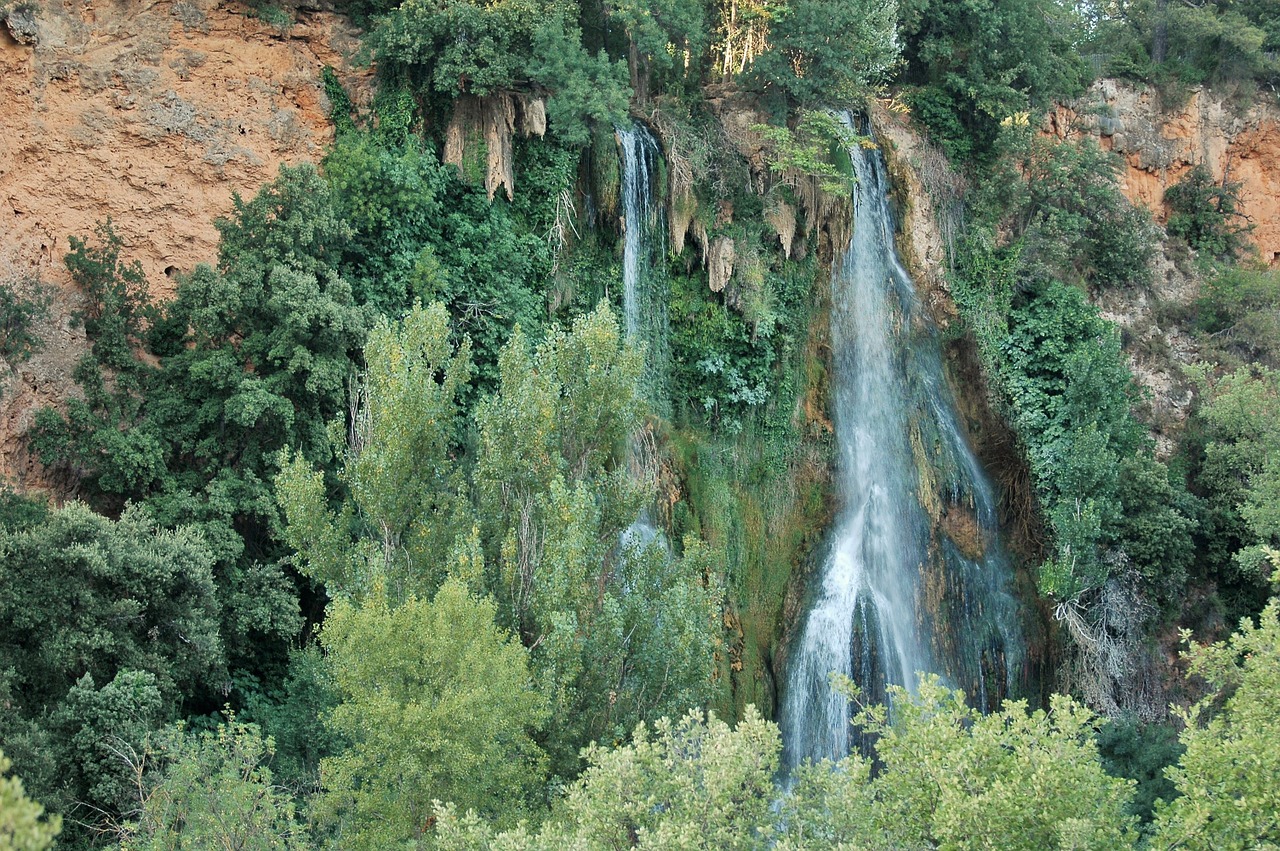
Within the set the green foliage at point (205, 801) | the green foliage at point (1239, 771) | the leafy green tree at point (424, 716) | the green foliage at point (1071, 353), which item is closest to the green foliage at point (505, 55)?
the green foliage at point (1071, 353)

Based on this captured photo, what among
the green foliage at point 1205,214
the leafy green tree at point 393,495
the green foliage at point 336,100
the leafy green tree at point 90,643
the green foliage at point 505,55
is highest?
the green foliage at point 505,55

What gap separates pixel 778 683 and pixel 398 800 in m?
9.24

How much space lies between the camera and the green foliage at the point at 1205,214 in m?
27.5

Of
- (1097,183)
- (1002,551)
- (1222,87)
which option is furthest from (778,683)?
(1222,87)

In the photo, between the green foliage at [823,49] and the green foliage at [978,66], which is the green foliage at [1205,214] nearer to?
the green foliage at [978,66]

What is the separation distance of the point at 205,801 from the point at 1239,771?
10.0 meters

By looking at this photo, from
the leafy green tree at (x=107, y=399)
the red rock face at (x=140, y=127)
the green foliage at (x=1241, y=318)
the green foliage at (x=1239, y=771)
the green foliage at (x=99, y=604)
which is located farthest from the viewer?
the green foliage at (x=1241, y=318)

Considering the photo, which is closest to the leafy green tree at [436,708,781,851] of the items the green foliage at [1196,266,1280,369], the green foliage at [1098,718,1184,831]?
the green foliage at [1098,718,1184,831]

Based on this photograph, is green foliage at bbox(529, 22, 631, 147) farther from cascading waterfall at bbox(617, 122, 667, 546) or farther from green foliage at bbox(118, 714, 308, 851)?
green foliage at bbox(118, 714, 308, 851)

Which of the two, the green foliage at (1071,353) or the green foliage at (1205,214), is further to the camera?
the green foliage at (1205,214)

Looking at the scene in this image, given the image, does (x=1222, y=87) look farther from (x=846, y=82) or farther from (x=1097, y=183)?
(x=846, y=82)

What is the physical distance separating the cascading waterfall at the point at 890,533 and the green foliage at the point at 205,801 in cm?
920

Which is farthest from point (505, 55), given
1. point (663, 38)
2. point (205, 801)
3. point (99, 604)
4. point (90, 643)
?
point (205, 801)

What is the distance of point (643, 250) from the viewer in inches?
841
